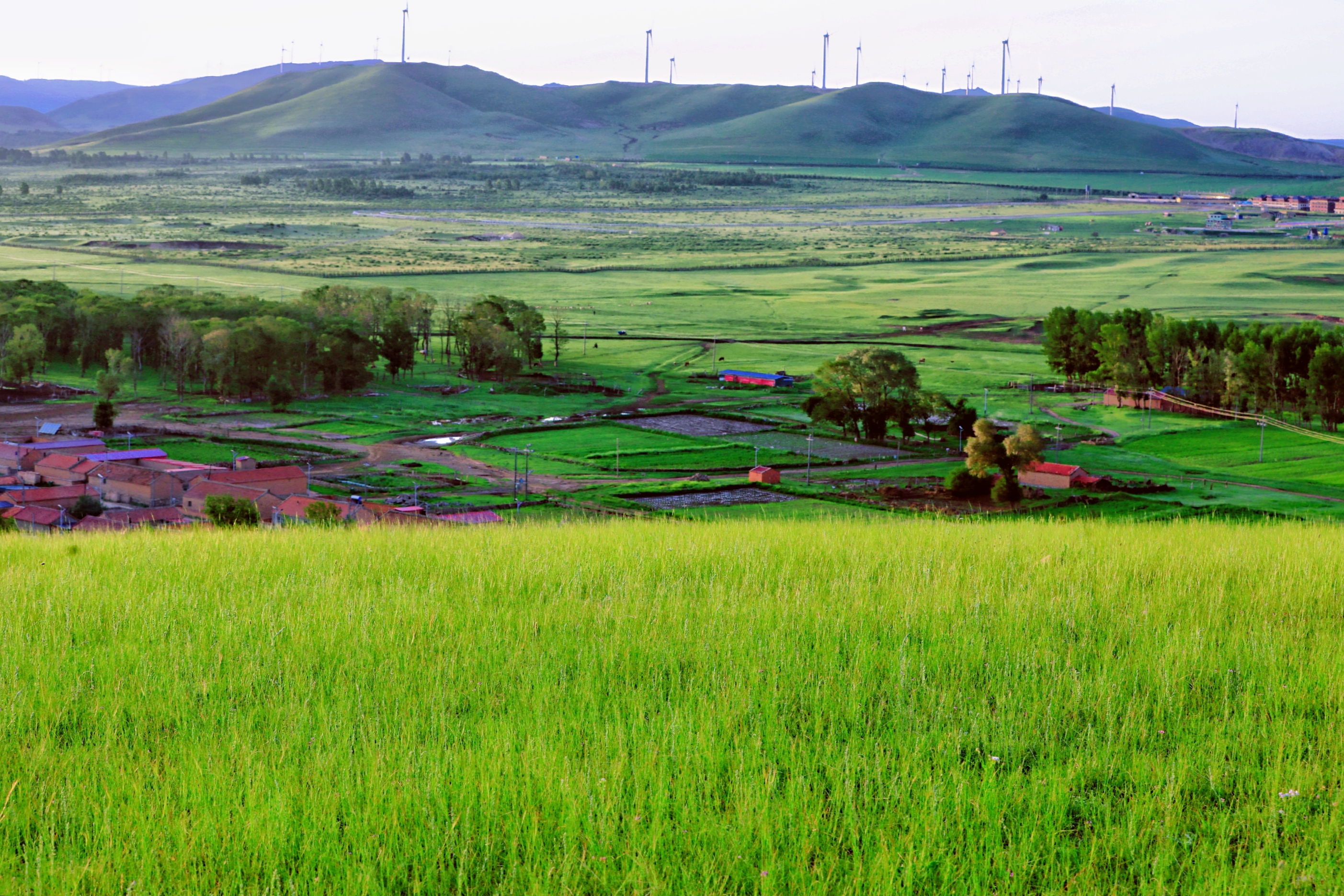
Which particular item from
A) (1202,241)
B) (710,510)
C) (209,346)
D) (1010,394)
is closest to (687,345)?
(1010,394)

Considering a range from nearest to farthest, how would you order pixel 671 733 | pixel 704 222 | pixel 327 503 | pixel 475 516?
pixel 671 733 < pixel 327 503 < pixel 475 516 < pixel 704 222

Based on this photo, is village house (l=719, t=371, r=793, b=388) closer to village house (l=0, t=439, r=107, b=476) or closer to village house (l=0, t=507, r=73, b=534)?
village house (l=0, t=439, r=107, b=476)

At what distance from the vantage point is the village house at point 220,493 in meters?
34.4

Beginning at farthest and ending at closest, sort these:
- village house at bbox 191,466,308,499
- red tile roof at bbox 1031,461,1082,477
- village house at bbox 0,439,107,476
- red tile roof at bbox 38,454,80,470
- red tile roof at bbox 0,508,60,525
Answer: village house at bbox 0,439,107,476
red tile roof at bbox 38,454,80,470
red tile roof at bbox 1031,461,1082,477
village house at bbox 191,466,308,499
red tile roof at bbox 0,508,60,525

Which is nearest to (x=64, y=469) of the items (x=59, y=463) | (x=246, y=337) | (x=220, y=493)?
(x=59, y=463)

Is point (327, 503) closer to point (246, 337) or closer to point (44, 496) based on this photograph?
point (44, 496)

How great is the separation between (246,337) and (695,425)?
24.9 metres

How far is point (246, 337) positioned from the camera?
61.1m

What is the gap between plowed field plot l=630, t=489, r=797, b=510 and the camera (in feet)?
124

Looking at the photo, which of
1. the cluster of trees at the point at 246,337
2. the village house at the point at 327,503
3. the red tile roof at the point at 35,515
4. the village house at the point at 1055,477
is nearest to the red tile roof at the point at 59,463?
the red tile roof at the point at 35,515

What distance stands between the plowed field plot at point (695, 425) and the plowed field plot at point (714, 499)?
1278cm

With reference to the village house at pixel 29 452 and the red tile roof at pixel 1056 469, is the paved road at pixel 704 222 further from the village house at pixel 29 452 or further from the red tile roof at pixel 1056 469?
the red tile roof at pixel 1056 469

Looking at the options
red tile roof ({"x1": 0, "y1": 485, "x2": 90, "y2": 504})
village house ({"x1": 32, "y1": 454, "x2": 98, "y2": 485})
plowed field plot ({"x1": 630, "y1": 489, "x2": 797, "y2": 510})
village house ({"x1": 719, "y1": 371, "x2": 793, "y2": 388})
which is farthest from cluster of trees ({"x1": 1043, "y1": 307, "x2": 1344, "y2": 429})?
red tile roof ({"x1": 0, "y1": 485, "x2": 90, "y2": 504})

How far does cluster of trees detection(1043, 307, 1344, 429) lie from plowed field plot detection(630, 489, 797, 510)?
3092 cm
